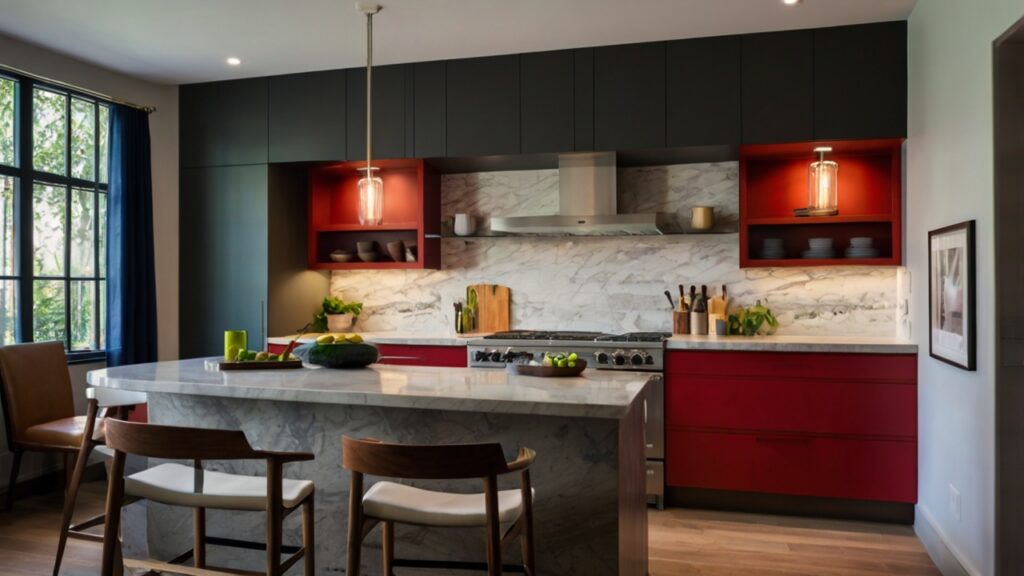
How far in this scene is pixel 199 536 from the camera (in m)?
2.77

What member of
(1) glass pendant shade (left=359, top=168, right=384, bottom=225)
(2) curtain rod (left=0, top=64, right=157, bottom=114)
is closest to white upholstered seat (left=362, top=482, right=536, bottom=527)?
(1) glass pendant shade (left=359, top=168, right=384, bottom=225)

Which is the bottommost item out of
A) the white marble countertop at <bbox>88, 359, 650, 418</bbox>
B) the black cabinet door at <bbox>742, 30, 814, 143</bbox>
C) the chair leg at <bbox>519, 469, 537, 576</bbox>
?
the chair leg at <bbox>519, 469, 537, 576</bbox>

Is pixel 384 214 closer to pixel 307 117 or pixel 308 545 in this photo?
pixel 307 117

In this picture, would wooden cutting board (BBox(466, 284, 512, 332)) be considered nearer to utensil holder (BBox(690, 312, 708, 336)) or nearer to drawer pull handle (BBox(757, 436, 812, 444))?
utensil holder (BBox(690, 312, 708, 336))

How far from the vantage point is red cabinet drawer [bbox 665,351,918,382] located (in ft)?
13.2

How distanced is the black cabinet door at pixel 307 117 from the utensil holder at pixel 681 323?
2.42 meters

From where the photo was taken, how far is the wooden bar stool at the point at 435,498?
1.96m

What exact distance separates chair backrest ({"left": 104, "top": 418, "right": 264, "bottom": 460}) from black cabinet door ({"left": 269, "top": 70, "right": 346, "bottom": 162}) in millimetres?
3000

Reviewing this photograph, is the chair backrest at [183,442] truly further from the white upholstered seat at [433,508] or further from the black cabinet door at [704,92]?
the black cabinet door at [704,92]

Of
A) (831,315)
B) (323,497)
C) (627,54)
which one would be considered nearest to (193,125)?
→ (627,54)

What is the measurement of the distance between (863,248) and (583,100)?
6.15 ft

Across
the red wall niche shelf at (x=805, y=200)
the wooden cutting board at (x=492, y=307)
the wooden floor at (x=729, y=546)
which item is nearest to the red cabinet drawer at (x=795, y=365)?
the red wall niche shelf at (x=805, y=200)

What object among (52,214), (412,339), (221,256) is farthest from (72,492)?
(221,256)

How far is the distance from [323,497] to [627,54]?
10.1 ft
